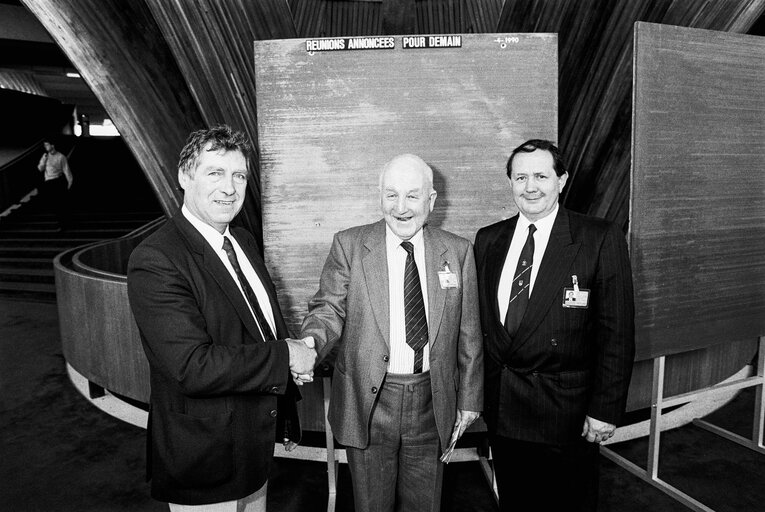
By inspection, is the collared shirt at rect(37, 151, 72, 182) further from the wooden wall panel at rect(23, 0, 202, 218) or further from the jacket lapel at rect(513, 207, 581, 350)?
the jacket lapel at rect(513, 207, 581, 350)

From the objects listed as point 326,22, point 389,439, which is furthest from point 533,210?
point 326,22

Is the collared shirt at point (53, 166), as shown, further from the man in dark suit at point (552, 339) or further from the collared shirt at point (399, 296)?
the man in dark suit at point (552, 339)

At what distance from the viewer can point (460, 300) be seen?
5.61 ft

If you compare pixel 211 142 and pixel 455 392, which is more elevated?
pixel 211 142

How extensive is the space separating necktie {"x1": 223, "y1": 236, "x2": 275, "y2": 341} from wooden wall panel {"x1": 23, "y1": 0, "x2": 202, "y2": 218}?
2.04m

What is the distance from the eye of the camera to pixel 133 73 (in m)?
3.18

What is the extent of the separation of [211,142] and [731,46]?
7.60ft

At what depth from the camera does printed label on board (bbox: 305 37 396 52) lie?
88.2 inches

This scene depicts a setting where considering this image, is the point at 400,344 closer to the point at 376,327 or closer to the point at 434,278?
the point at 376,327

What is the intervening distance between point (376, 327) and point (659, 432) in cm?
189

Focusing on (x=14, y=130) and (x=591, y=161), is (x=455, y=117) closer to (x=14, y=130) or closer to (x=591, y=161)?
(x=591, y=161)

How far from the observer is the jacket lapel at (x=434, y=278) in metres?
1.64

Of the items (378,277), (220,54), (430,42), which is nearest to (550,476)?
(378,277)

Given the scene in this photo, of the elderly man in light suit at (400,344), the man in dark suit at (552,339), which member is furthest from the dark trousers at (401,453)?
the man in dark suit at (552,339)
